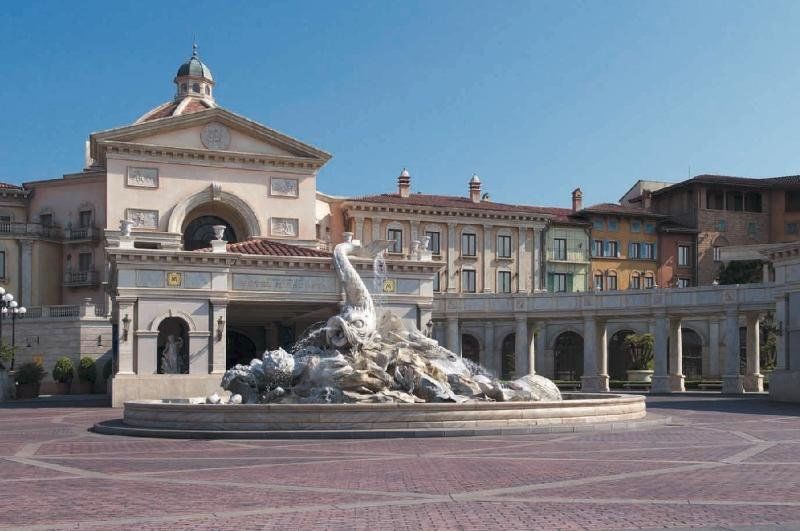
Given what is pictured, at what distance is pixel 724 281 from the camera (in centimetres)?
8169

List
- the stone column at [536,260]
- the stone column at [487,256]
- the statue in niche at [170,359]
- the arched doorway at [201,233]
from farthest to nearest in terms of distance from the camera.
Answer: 1. the stone column at [536,260]
2. the stone column at [487,256]
3. the arched doorway at [201,233]
4. the statue in niche at [170,359]

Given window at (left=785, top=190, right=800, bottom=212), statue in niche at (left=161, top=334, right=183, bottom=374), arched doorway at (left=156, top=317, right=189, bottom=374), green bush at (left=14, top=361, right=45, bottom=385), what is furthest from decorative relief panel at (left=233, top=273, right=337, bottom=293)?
window at (left=785, top=190, right=800, bottom=212)

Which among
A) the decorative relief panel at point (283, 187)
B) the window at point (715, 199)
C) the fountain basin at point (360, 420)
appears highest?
the window at point (715, 199)

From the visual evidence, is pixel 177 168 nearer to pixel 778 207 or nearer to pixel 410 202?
pixel 410 202

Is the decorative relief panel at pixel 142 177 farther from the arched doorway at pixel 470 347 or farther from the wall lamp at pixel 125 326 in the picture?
the arched doorway at pixel 470 347

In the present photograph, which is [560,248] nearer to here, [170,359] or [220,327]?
[220,327]

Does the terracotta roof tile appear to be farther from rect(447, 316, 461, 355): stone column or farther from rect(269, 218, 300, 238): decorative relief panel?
rect(447, 316, 461, 355): stone column

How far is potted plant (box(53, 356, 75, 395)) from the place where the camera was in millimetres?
58219

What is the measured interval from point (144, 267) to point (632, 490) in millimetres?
33495

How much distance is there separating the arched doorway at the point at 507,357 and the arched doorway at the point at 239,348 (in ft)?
87.2

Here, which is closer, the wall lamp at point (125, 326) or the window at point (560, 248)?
the wall lamp at point (125, 326)

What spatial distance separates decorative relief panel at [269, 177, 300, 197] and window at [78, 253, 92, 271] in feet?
50.3

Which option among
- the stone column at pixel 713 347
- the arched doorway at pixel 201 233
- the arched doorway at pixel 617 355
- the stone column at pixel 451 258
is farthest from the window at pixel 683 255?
the arched doorway at pixel 201 233

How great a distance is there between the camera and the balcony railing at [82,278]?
223ft
